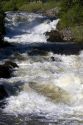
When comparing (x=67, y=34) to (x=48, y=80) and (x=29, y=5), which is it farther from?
(x=29, y=5)

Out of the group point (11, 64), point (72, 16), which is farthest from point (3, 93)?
point (72, 16)

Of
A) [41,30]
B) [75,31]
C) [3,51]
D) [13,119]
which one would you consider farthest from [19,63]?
[41,30]

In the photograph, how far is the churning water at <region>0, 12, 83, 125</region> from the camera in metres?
25.6

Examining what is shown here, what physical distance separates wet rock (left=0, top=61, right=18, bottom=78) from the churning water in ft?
1.52

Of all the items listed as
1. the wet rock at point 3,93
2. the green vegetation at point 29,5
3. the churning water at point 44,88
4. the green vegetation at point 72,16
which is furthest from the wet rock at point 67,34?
the green vegetation at point 29,5

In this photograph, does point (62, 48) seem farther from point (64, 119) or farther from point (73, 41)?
point (64, 119)

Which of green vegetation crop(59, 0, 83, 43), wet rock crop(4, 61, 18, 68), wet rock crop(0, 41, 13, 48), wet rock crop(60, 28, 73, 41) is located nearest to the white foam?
wet rock crop(4, 61, 18, 68)

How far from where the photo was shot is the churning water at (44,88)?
25641mm

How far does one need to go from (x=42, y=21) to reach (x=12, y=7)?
23.8 m

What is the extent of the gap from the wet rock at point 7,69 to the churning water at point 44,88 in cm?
46

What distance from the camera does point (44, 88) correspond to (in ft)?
97.8

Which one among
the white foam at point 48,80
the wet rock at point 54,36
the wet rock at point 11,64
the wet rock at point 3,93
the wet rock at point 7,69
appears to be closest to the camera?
the white foam at point 48,80

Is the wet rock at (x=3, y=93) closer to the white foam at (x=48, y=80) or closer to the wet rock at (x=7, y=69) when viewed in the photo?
the white foam at (x=48, y=80)

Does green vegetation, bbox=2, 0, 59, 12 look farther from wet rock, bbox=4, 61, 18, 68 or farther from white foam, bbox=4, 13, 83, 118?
wet rock, bbox=4, 61, 18, 68
